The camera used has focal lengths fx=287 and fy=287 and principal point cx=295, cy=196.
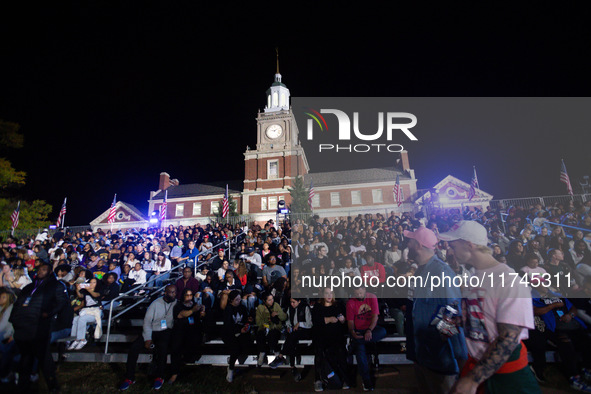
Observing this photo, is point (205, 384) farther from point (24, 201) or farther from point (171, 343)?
point (24, 201)

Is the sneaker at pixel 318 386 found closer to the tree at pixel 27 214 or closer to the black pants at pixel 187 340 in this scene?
the black pants at pixel 187 340

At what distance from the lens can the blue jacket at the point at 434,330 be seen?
2918mm

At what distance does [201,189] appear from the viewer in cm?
4416

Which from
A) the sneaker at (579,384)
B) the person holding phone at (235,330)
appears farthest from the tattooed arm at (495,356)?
the person holding phone at (235,330)

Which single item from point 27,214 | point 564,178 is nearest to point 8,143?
point 27,214

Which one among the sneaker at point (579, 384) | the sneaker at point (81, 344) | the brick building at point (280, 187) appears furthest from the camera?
the brick building at point (280, 187)

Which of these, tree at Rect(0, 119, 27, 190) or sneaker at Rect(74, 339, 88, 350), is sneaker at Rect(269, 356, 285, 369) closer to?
sneaker at Rect(74, 339, 88, 350)

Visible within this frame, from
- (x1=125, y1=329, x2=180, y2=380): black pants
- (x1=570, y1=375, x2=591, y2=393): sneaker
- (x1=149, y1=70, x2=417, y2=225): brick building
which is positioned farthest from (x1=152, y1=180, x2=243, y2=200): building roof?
(x1=570, y1=375, x2=591, y2=393): sneaker

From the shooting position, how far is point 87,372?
18.8 ft

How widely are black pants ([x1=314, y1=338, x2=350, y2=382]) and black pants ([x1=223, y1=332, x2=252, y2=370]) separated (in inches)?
58.4

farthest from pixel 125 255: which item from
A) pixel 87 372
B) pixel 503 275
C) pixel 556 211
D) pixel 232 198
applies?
pixel 232 198

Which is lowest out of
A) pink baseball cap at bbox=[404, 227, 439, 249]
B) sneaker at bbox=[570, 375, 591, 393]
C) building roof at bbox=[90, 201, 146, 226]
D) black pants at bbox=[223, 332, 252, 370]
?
sneaker at bbox=[570, 375, 591, 393]

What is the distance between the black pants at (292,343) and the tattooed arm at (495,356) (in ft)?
13.8

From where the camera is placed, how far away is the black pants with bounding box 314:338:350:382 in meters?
5.28
